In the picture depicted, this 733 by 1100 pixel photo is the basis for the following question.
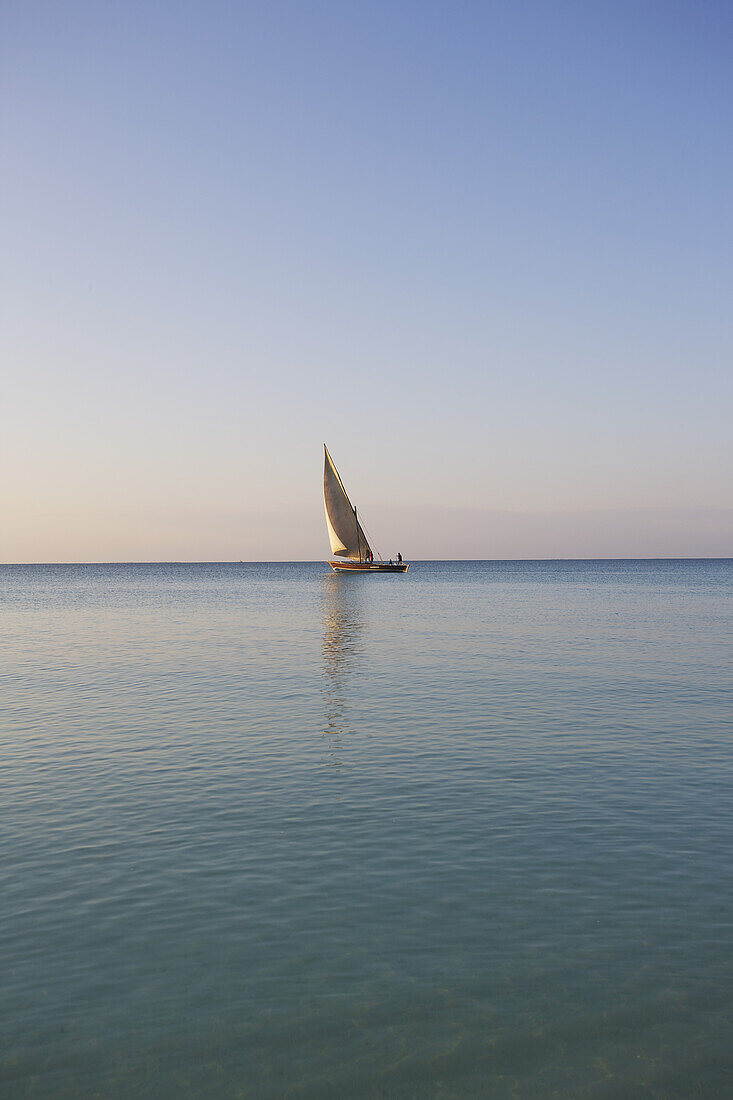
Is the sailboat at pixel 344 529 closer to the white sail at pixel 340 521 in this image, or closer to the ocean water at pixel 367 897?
the white sail at pixel 340 521

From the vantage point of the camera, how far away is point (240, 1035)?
28.5ft

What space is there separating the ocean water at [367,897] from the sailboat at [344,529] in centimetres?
11133

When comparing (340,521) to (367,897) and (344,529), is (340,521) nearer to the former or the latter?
(344,529)

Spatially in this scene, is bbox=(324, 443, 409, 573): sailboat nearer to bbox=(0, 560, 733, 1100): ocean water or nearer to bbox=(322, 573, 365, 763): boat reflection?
bbox=(322, 573, 365, 763): boat reflection

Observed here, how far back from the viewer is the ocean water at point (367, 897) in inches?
327

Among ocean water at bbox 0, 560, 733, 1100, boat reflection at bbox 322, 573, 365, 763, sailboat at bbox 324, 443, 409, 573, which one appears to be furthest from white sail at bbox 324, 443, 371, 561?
ocean water at bbox 0, 560, 733, 1100

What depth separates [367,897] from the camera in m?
12.0

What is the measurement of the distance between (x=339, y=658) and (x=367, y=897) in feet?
95.1

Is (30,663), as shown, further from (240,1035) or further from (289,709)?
(240,1035)

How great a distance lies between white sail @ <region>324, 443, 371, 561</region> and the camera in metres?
139

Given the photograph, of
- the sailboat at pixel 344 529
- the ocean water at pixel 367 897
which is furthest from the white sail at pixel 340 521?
the ocean water at pixel 367 897

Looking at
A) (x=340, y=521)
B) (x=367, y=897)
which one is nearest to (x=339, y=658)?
(x=367, y=897)

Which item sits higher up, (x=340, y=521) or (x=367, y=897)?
(x=340, y=521)

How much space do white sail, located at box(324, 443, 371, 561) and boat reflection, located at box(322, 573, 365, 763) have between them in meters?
53.4
